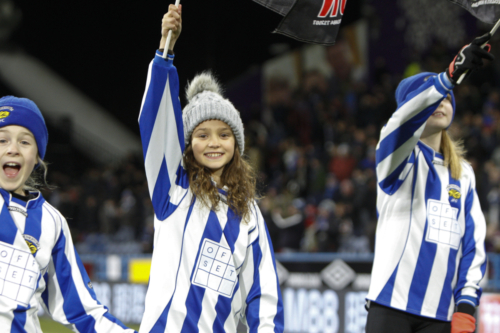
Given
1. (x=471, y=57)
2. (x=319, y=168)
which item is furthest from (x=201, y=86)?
(x=319, y=168)

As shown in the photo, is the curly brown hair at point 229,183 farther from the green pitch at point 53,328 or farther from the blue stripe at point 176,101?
the green pitch at point 53,328

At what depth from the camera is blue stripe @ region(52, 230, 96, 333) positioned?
2.74 metres

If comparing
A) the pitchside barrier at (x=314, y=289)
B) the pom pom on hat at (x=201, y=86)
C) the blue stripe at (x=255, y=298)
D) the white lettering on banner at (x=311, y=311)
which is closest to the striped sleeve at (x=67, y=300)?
the blue stripe at (x=255, y=298)

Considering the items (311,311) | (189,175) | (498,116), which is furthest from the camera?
(498,116)

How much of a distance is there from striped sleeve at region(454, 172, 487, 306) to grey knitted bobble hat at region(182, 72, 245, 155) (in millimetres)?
1321

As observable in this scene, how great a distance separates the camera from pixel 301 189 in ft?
45.0

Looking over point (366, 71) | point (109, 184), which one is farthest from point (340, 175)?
point (109, 184)

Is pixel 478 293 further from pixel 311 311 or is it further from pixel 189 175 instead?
pixel 311 311

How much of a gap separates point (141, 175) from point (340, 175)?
588 centimetres

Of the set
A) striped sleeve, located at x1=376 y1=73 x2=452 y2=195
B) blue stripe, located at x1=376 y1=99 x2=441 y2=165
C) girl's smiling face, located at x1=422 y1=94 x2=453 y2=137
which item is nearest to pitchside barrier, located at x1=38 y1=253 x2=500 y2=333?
girl's smiling face, located at x1=422 y1=94 x2=453 y2=137

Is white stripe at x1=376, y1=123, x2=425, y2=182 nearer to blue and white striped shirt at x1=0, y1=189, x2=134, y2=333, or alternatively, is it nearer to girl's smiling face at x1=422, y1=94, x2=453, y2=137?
girl's smiling face at x1=422, y1=94, x2=453, y2=137

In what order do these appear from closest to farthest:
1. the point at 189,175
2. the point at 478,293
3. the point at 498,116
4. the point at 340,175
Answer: the point at 189,175 → the point at 478,293 → the point at 498,116 → the point at 340,175

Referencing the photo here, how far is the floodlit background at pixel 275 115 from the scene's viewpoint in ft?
32.5

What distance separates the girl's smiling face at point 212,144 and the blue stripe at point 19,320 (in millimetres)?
949
